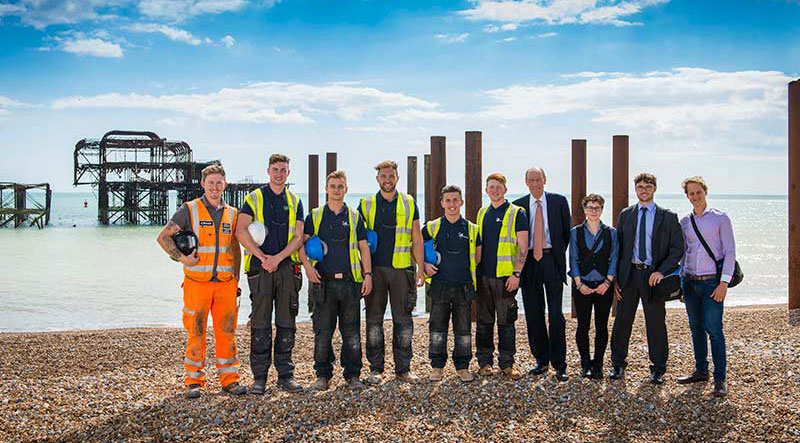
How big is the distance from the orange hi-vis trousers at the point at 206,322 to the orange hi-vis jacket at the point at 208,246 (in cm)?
10

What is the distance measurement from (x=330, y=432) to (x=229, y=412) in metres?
1.00

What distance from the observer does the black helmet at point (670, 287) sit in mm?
6258

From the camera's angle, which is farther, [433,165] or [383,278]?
[433,165]

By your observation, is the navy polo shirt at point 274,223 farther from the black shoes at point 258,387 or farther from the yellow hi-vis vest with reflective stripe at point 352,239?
the black shoes at point 258,387

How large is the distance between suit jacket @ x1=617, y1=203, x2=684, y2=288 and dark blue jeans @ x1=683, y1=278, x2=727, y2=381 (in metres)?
0.29

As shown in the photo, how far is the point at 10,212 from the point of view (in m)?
47.2

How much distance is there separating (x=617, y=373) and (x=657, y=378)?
1.20ft

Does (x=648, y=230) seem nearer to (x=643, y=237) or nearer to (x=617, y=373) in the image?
(x=643, y=237)

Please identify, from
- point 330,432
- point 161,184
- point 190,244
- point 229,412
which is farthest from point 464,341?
point 161,184

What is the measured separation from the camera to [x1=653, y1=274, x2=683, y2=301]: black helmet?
626cm

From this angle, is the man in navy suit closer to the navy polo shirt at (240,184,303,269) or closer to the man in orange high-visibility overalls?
the navy polo shirt at (240,184,303,269)

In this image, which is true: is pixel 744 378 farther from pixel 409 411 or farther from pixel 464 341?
pixel 409 411

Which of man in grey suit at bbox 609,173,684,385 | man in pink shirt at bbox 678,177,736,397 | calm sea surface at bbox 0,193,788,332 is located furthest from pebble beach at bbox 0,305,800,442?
calm sea surface at bbox 0,193,788,332

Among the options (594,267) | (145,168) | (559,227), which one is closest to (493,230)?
(559,227)
